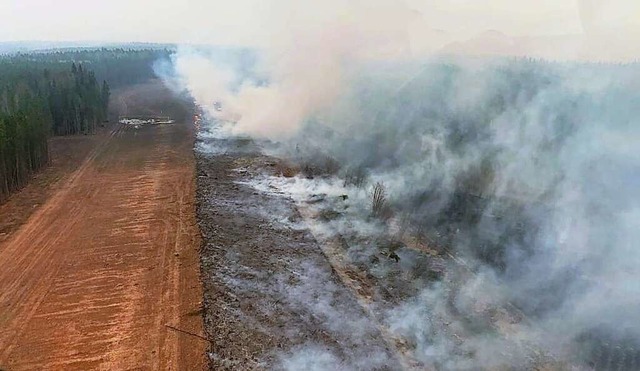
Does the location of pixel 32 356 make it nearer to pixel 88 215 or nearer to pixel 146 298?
pixel 146 298

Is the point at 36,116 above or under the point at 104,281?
above

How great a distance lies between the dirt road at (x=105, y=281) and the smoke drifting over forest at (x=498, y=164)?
4.88 meters

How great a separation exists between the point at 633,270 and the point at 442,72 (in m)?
27.6

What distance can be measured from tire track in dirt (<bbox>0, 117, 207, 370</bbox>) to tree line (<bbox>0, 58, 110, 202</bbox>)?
2.89 meters

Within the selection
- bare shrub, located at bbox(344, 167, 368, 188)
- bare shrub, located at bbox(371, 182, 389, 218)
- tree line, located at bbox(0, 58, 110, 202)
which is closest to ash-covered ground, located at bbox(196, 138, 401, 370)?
bare shrub, located at bbox(371, 182, 389, 218)

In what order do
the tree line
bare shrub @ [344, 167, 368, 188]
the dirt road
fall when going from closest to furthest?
the dirt road → the tree line → bare shrub @ [344, 167, 368, 188]

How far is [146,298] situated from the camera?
655 inches

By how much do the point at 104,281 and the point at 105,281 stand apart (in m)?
0.04

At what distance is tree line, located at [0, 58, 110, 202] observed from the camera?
27906 millimetres

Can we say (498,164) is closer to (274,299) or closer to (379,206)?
(379,206)

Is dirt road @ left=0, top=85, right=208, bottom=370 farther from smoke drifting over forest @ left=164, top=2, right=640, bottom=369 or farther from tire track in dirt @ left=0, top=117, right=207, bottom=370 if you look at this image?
smoke drifting over forest @ left=164, top=2, right=640, bottom=369

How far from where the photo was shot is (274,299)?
16781mm

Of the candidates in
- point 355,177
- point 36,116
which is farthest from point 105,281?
point 36,116

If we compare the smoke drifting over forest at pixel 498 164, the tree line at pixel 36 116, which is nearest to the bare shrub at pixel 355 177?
the smoke drifting over forest at pixel 498 164
